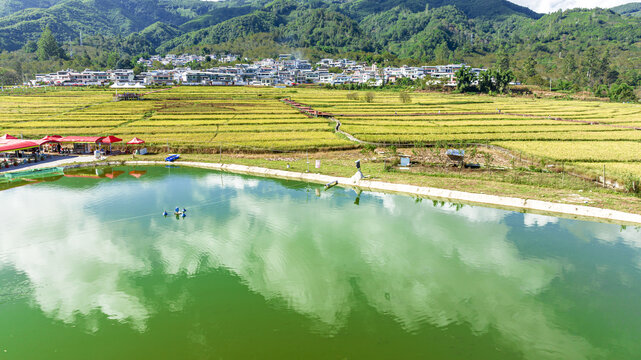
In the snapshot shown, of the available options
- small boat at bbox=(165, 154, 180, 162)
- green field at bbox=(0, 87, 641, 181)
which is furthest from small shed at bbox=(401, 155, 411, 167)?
small boat at bbox=(165, 154, 180, 162)

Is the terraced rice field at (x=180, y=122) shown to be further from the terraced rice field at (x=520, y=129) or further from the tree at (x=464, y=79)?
the tree at (x=464, y=79)

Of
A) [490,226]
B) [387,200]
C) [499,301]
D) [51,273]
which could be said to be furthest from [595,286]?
[51,273]

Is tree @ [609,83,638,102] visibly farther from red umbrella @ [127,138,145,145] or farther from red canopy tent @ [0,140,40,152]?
red canopy tent @ [0,140,40,152]

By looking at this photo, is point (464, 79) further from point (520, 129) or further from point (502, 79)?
point (520, 129)

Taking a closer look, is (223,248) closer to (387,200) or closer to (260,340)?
(260,340)

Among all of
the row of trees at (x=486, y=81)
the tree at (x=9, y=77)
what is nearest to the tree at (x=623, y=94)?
the row of trees at (x=486, y=81)

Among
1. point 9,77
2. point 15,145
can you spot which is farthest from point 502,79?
point 9,77
